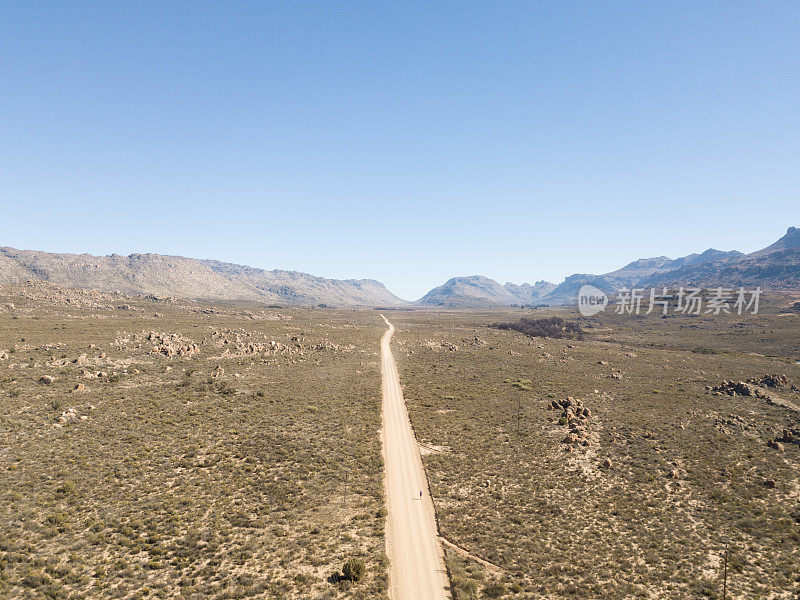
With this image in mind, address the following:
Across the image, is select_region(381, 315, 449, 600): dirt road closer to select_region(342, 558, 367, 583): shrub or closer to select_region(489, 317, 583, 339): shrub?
select_region(342, 558, 367, 583): shrub

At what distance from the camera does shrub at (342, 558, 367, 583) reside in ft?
62.1

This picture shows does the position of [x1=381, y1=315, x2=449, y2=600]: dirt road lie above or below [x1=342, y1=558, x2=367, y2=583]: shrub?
below

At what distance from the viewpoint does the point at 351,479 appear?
2936 cm

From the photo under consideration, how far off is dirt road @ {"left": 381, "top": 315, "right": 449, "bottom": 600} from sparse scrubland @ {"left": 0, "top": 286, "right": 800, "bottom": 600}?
0.97 meters

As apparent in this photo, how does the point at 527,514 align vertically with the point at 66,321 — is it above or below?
below

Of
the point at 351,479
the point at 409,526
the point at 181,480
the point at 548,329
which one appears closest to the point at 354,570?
the point at 409,526

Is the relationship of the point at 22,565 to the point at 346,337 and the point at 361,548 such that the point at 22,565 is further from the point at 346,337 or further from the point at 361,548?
the point at 346,337

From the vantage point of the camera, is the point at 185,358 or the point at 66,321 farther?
the point at 66,321

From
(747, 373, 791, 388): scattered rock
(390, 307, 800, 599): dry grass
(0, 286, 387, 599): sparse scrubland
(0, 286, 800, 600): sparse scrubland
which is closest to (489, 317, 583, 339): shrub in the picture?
(747, 373, 791, 388): scattered rock

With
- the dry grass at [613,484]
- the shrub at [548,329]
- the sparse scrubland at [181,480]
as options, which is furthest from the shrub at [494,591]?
the shrub at [548,329]

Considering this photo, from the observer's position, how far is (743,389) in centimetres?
5853

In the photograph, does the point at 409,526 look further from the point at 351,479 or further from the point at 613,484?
the point at 613,484

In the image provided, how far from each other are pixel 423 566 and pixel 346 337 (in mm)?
87068

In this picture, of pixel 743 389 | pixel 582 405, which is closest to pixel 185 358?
pixel 582 405
